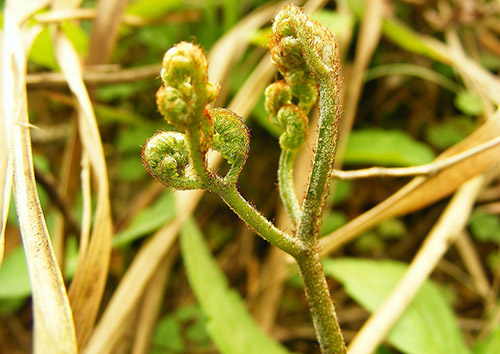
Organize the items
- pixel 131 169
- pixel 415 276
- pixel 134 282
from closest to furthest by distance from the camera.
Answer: pixel 415 276, pixel 134 282, pixel 131 169

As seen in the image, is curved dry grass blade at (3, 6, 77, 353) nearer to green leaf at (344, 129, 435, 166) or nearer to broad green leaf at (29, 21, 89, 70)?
broad green leaf at (29, 21, 89, 70)

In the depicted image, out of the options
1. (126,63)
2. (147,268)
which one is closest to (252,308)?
(147,268)

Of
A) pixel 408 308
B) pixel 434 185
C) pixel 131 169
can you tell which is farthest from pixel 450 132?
pixel 131 169

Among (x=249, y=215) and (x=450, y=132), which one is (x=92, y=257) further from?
(x=450, y=132)

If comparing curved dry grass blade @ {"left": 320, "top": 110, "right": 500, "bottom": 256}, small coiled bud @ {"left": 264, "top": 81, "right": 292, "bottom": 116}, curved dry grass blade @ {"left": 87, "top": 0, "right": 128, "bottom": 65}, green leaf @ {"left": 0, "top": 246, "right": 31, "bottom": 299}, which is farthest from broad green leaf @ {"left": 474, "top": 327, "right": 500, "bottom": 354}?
curved dry grass blade @ {"left": 87, "top": 0, "right": 128, "bottom": 65}

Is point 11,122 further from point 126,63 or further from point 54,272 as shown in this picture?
point 126,63

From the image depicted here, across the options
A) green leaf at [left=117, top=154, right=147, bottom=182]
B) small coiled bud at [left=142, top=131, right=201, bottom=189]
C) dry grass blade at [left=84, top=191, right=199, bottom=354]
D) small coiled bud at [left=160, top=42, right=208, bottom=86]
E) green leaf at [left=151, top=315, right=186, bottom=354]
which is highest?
green leaf at [left=117, top=154, right=147, bottom=182]

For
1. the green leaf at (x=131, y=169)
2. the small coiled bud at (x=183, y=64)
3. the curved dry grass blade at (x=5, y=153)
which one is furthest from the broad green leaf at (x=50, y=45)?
the small coiled bud at (x=183, y=64)
